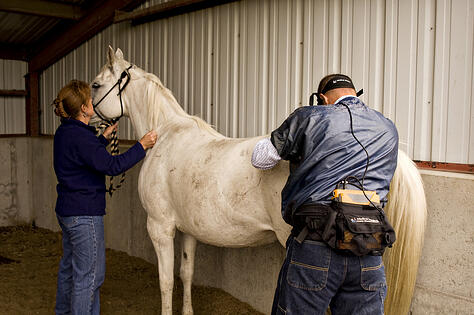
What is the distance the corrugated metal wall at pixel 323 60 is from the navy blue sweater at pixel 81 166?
1.55 m

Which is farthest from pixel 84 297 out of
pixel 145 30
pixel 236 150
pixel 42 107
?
pixel 42 107

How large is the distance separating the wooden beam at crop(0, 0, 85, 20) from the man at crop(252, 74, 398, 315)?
5.07 m

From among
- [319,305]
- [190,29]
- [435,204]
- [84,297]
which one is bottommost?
[84,297]

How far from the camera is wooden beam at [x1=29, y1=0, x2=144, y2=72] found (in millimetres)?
5673

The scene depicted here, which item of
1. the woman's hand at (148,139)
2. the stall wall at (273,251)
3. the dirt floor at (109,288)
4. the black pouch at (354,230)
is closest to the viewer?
the black pouch at (354,230)

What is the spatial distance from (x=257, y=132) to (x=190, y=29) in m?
1.51

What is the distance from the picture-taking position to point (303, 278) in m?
1.75

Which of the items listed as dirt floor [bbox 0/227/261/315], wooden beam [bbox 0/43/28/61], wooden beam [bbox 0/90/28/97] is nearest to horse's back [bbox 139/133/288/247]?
dirt floor [bbox 0/227/261/315]

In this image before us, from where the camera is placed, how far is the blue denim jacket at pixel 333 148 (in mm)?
1729

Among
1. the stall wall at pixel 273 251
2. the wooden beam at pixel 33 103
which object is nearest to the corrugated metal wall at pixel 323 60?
the stall wall at pixel 273 251

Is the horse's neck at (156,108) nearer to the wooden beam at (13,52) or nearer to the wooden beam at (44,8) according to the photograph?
the wooden beam at (44,8)

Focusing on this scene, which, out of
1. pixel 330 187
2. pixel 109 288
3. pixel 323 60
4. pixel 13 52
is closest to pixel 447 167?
pixel 323 60

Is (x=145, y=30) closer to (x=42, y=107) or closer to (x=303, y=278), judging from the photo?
(x=42, y=107)

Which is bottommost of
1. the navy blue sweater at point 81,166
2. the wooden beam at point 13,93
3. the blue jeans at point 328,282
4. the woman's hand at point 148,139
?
the blue jeans at point 328,282
